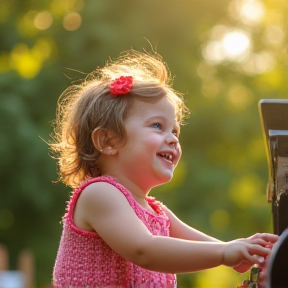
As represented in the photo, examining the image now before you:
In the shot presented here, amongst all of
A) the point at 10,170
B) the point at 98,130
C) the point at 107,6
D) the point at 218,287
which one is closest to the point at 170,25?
the point at 107,6

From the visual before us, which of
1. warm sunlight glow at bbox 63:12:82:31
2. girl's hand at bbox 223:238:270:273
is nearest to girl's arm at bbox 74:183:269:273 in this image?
girl's hand at bbox 223:238:270:273

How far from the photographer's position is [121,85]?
2.80 m

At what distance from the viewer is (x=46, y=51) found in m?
13.4

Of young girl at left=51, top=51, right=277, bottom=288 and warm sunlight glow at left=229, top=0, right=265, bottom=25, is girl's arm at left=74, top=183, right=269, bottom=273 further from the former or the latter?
warm sunlight glow at left=229, top=0, right=265, bottom=25

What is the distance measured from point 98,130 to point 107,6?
34.0 ft

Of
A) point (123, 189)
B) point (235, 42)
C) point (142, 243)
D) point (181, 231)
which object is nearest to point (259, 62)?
point (235, 42)

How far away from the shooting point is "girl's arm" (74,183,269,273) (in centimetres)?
219

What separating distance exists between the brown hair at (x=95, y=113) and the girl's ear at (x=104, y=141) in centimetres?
2

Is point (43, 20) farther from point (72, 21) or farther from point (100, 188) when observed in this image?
point (100, 188)

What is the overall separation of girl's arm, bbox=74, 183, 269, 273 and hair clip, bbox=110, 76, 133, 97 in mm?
387

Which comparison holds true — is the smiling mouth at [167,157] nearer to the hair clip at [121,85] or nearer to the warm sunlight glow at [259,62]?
the hair clip at [121,85]

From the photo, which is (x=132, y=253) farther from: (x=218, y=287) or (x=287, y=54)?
(x=218, y=287)

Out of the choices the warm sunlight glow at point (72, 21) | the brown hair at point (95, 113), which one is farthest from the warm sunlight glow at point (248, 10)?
the brown hair at point (95, 113)

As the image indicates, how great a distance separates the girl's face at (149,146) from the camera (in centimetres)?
265
